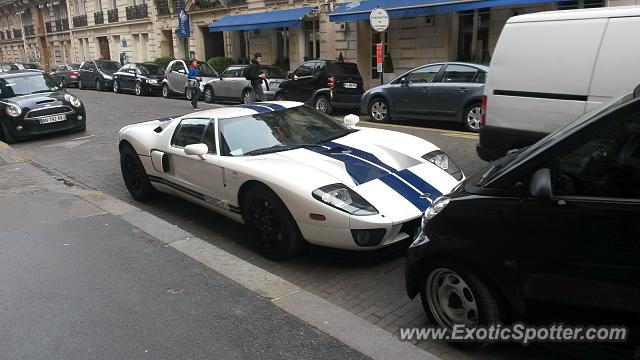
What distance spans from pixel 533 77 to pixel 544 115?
1.36 ft

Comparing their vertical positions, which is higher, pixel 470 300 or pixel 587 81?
pixel 587 81

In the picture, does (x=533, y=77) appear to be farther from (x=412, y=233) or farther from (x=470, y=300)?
(x=470, y=300)

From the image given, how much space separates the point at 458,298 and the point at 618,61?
323 centimetres

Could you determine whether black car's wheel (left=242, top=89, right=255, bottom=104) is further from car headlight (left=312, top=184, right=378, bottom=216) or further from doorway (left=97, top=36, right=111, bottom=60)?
doorway (left=97, top=36, right=111, bottom=60)

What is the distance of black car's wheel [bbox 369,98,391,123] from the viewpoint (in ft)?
42.2

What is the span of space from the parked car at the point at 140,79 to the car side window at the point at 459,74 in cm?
1458

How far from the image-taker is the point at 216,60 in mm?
27062

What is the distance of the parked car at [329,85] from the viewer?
14.6 m

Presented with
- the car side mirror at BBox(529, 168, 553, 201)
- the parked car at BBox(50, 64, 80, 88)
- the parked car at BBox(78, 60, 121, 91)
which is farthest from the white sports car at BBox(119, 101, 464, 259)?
the parked car at BBox(50, 64, 80, 88)

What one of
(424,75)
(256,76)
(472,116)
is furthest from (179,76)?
(472,116)

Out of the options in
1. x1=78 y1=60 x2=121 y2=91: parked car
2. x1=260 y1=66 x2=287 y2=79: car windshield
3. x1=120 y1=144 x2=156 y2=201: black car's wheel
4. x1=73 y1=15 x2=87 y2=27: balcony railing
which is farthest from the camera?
x1=73 y1=15 x2=87 y2=27: balcony railing

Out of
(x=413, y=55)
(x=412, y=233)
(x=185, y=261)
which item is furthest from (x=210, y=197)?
(x=413, y=55)

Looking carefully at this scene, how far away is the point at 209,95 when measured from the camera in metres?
19.2

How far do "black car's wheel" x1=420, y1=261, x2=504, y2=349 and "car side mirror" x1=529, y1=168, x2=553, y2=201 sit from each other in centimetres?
60
